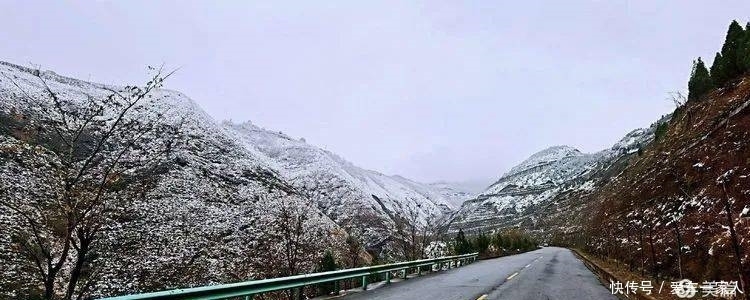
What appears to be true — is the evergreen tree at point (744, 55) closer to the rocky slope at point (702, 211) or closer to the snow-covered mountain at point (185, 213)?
the rocky slope at point (702, 211)

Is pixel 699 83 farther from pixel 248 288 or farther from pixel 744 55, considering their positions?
pixel 248 288

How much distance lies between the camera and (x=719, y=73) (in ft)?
209

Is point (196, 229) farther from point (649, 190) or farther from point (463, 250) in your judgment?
point (649, 190)

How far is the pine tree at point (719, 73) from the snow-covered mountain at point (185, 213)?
44.5 metres

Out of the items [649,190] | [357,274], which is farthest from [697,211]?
[357,274]

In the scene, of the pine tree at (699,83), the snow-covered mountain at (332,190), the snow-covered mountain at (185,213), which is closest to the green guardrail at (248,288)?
the snow-covered mountain at (185,213)

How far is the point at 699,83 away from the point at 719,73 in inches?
461

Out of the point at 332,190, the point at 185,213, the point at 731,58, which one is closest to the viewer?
the point at 185,213

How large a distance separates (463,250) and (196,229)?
92.9ft

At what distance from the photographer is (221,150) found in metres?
82.0

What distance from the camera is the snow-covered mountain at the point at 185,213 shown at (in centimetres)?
2720

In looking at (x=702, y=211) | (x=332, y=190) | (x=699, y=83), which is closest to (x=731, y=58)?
(x=699, y=83)

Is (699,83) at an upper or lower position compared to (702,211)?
upper

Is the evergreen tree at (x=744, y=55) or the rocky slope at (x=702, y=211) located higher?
the evergreen tree at (x=744, y=55)
